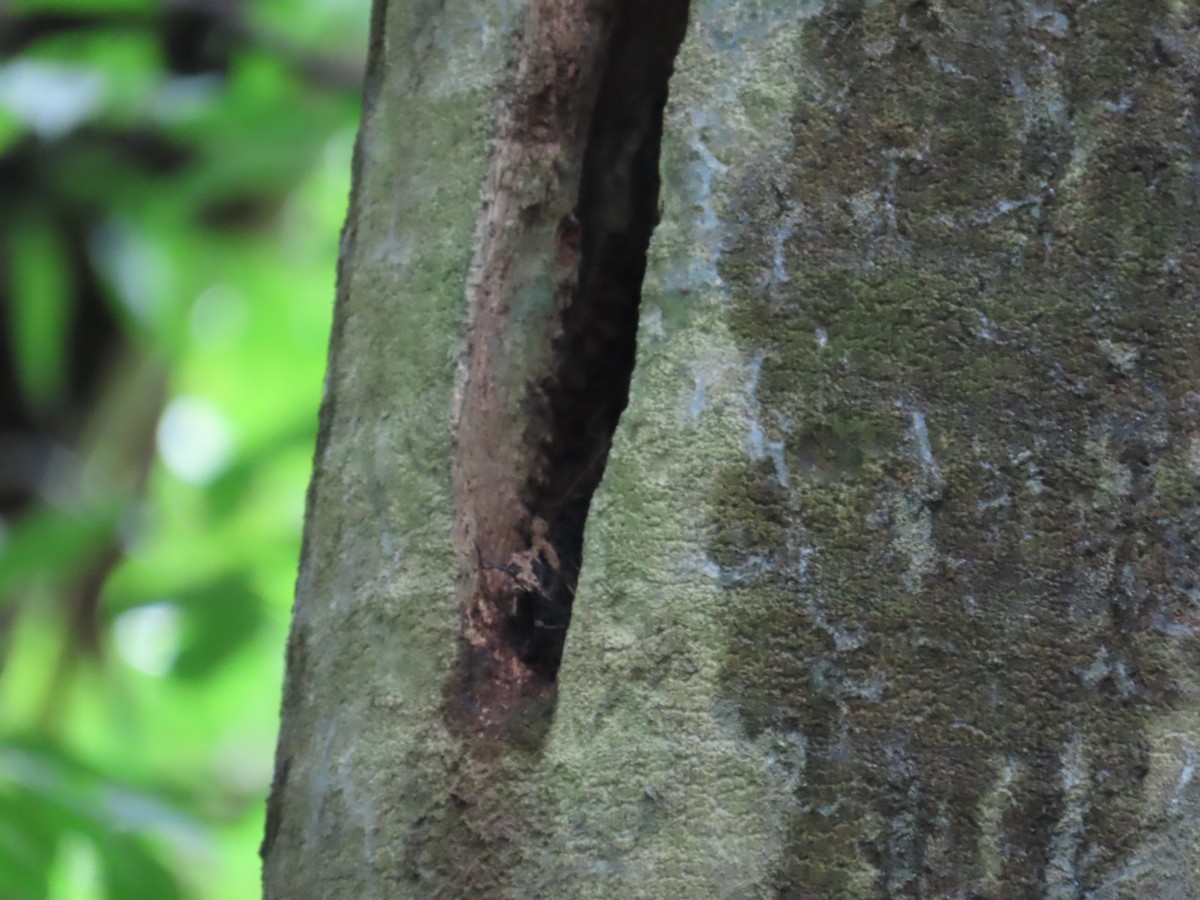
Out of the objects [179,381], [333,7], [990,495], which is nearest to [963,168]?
[990,495]

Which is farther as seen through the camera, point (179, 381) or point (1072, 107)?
point (179, 381)

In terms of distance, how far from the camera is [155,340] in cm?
197

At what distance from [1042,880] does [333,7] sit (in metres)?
1.91

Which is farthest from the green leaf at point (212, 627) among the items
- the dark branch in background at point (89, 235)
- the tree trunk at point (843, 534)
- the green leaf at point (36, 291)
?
the tree trunk at point (843, 534)

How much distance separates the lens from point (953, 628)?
1.83 ft

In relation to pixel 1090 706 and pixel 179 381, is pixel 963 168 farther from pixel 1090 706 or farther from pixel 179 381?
pixel 179 381

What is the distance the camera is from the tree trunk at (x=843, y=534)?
0.55 m

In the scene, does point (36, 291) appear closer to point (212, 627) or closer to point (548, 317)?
point (212, 627)

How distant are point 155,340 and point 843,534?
5.26 feet

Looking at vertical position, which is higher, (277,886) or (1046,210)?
(1046,210)

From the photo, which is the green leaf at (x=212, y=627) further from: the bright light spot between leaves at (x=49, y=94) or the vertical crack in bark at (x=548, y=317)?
the vertical crack in bark at (x=548, y=317)

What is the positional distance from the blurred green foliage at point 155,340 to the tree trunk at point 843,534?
92 cm

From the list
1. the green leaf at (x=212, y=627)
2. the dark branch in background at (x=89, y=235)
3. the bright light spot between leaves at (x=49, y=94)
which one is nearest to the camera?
the green leaf at (x=212, y=627)

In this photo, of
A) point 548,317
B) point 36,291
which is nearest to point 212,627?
point 36,291
